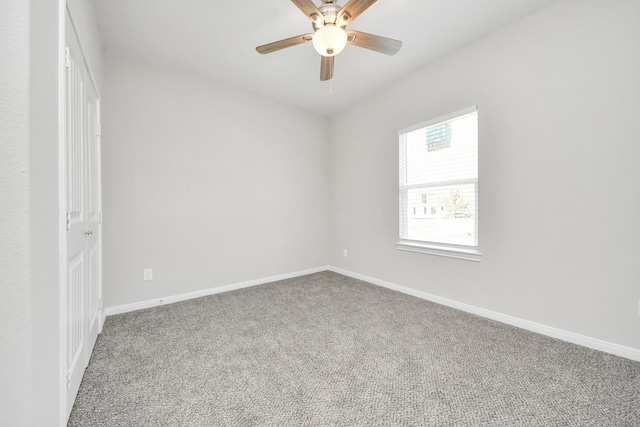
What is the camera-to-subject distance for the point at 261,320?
2404 millimetres

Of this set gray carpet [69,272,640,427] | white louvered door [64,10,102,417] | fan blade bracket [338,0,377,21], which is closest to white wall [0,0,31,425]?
white louvered door [64,10,102,417]

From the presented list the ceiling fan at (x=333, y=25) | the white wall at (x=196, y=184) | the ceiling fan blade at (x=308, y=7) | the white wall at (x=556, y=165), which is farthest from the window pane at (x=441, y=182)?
the ceiling fan blade at (x=308, y=7)

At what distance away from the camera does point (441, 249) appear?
2734mm

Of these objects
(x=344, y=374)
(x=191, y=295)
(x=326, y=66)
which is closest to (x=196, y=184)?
(x=191, y=295)

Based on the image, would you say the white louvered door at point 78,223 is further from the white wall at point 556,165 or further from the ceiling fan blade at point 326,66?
the white wall at point 556,165

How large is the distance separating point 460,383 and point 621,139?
196 cm

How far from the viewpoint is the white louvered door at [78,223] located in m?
1.26

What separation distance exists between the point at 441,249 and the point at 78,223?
118 inches

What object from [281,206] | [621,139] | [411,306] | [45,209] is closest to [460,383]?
[411,306]

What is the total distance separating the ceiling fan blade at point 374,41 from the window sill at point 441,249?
6.37 feet

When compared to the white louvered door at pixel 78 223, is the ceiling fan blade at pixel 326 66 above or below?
above

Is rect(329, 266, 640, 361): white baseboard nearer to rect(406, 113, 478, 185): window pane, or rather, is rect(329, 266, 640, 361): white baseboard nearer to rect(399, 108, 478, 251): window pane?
rect(399, 108, 478, 251): window pane

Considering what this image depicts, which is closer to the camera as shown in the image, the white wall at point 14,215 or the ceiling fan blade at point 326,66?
the white wall at point 14,215

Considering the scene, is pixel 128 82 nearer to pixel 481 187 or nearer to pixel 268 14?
pixel 268 14
